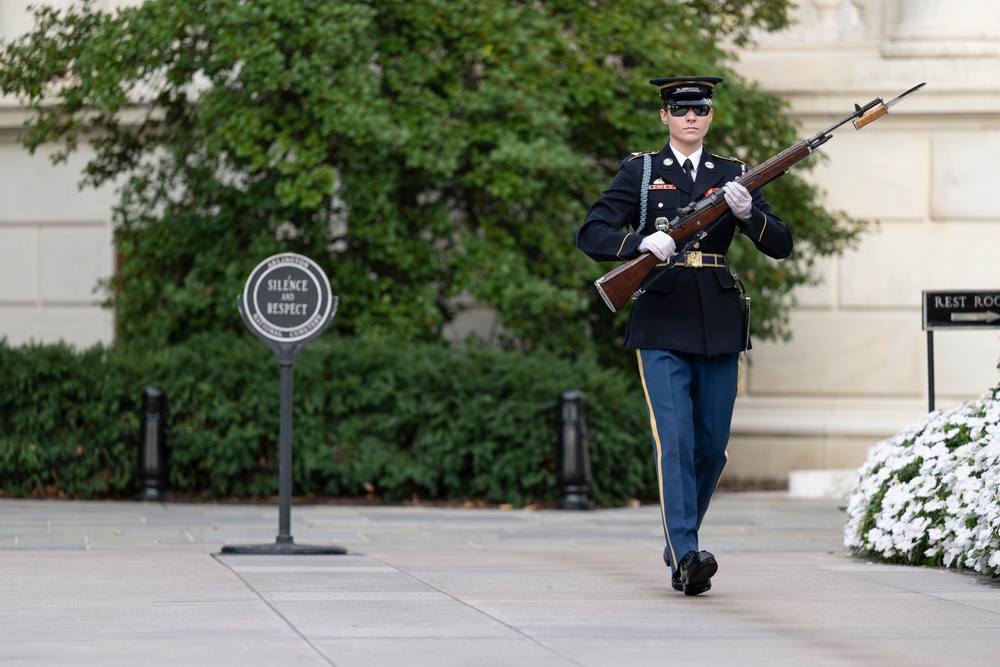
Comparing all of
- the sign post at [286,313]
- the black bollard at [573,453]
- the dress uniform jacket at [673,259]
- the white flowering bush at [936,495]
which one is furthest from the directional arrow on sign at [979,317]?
the black bollard at [573,453]

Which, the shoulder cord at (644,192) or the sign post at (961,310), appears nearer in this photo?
the shoulder cord at (644,192)

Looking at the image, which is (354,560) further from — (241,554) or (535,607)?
(535,607)

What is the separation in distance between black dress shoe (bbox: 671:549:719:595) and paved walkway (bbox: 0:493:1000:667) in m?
0.12

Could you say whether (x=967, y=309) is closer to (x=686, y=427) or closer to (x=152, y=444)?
(x=686, y=427)

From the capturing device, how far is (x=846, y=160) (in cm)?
1722

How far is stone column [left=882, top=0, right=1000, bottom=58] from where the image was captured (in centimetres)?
1683

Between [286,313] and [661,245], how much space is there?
9.70ft

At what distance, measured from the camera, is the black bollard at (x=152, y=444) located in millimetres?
13438

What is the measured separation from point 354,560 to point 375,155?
5.75 metres

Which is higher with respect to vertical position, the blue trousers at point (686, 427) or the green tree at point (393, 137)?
the green tree at point (393, 137)

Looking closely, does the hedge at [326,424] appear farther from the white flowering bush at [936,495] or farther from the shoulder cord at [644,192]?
the shoulder cord at [644,192]

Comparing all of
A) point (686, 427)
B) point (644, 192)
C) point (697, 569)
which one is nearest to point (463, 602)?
point (697, 569)

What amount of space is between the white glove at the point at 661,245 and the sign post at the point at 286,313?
2701 millimetres

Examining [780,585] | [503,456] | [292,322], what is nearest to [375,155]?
[503,456]
